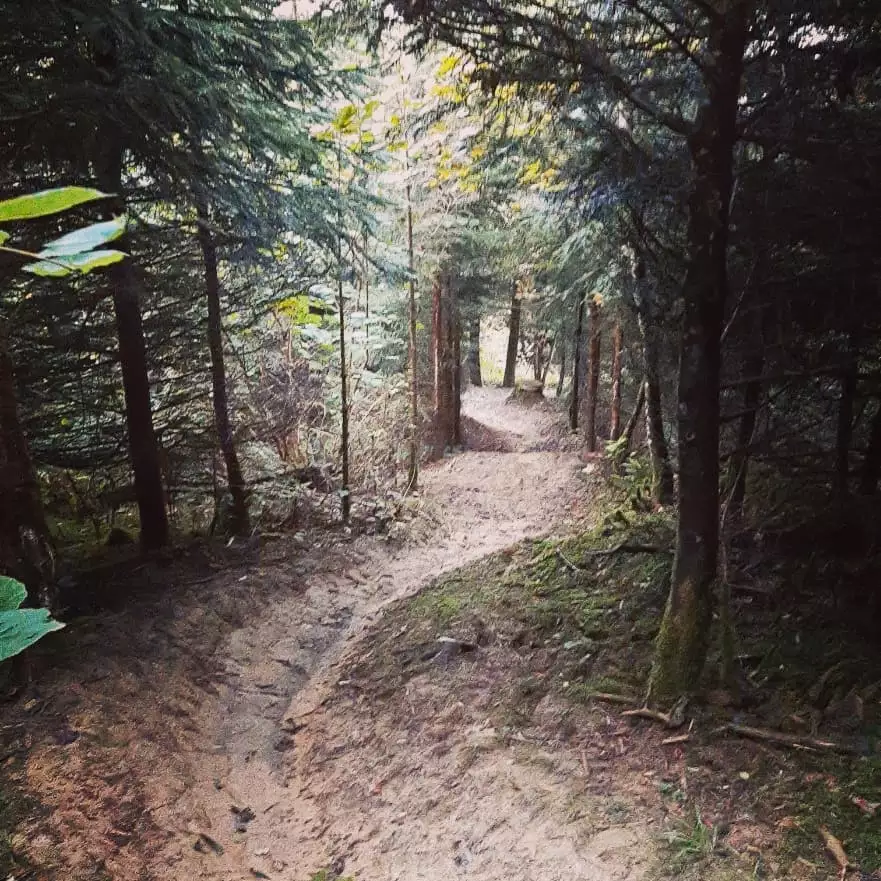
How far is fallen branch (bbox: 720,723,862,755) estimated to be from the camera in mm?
3868

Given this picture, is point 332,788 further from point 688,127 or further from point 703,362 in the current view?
point 688,127

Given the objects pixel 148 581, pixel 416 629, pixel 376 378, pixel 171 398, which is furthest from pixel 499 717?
pixel 376 378

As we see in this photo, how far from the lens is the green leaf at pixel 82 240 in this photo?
0.93 meters

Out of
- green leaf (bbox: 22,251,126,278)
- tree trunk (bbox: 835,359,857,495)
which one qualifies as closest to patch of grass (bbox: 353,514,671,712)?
tree trunk (bbox: 835,359,857,495)

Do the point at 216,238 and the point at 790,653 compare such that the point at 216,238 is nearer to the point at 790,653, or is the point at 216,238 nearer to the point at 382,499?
the point at 382,499

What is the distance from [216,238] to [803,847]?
8497mm

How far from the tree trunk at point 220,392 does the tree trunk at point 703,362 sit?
5.92 metres

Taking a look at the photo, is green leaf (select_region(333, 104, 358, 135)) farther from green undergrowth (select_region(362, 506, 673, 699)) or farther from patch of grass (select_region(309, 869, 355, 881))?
patch of grass (select_region(309, 869, 355, 881))

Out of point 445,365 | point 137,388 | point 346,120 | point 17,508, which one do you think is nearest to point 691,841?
point 17,508

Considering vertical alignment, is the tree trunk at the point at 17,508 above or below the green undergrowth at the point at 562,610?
above

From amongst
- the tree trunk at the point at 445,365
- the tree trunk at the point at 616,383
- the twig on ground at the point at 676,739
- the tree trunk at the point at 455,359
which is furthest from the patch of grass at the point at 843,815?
the tree trunk at the point at 455,359

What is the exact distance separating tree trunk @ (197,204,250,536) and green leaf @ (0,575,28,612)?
287 inches

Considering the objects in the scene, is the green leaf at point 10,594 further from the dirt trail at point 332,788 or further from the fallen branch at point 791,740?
the fallen branch at point 791,740

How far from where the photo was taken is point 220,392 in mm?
8719
